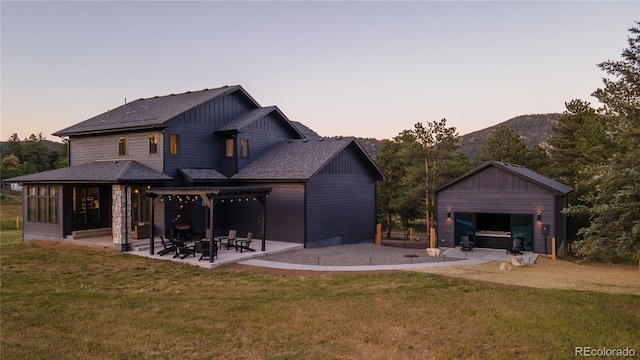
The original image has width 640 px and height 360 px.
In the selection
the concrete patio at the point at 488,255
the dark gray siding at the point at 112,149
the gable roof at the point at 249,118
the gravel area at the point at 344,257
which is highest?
the gable roof at the point at 249,118

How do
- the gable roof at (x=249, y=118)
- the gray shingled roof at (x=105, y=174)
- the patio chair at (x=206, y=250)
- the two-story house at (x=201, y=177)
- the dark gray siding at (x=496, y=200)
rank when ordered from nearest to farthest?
the patio chair at (x=206, y=250), the dark gray siding at (x=496, y=200), the gray shingled roof at (x=105, y=174), the two-story house at (x=201, y=177), the gable roof at (x=249, y=118)

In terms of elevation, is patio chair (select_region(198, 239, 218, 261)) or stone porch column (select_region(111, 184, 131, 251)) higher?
stone porch column (select_region(111, 184, 131, 251))

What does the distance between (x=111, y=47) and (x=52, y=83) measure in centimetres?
574

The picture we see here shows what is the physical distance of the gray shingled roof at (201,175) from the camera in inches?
846

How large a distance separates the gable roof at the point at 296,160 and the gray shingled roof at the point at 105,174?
194 inches

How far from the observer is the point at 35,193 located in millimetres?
22016

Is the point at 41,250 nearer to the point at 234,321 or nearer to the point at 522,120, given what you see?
the point at 234,321

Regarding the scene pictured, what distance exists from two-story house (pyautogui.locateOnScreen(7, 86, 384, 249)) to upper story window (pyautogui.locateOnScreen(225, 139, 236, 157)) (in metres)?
0.11

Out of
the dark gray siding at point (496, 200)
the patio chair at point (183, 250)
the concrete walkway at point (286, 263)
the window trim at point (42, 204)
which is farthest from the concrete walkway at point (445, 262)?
the window trim at point (42, 204)

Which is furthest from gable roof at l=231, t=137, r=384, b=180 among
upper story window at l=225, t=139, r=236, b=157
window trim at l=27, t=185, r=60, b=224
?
window trim at l=27, t=185, r=60, b=224

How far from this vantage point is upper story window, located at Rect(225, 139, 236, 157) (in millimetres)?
24125

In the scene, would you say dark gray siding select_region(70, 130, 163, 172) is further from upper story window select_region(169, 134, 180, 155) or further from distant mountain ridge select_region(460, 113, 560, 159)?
distant mountain ridge select_region(460, 113, 560, 159)

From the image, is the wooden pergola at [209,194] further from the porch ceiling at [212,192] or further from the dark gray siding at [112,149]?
the dark gray siding at [112,149]

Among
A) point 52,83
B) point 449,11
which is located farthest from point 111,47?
point 449,11
